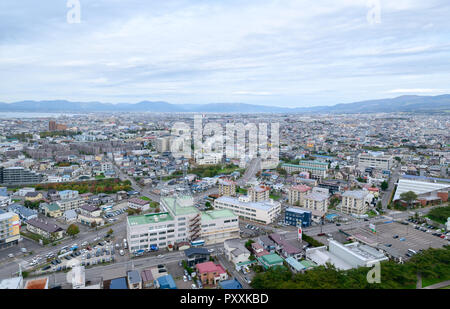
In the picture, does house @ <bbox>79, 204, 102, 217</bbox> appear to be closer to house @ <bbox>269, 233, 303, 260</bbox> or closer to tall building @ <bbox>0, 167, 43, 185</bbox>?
house @ <bbox>269, 233, 303, 260</bbox>

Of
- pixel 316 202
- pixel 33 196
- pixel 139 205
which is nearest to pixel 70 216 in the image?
pixel 139 205

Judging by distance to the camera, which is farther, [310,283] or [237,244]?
[237,244]

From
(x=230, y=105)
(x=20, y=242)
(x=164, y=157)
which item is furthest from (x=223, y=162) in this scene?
(x=230, y=105)

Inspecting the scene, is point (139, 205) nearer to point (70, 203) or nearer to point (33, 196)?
point (70, 203)

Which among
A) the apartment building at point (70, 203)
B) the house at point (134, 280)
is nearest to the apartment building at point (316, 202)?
the house at point (134, 280)

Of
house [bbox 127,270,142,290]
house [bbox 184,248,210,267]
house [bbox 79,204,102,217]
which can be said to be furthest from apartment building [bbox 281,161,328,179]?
house [bbox 127,270,142,290]

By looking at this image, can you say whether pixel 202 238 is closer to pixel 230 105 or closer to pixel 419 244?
pixel 419 244
